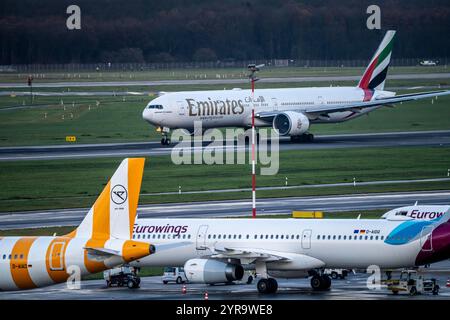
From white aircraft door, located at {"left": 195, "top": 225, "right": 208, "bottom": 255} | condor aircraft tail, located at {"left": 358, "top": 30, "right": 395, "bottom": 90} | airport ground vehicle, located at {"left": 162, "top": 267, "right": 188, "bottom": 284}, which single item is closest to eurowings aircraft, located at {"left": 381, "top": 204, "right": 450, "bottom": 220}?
airport ground vehicle, located at {"left": 162, "top": 267, "right": 188, "bottom": 284}

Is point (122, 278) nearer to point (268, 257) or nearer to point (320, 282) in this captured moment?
point (268, 257)

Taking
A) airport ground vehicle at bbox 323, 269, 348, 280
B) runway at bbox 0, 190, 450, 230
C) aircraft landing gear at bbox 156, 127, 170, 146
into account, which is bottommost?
airport ground vehicle at bbox 323, 269, 348, 280

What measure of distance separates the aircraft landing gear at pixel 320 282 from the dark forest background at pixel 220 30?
120 metres

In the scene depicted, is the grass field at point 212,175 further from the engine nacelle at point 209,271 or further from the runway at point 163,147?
the engine nacelle at point 209,271

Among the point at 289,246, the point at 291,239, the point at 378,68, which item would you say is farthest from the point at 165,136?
the point at 289,246

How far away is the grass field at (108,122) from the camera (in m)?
123

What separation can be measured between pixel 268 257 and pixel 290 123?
66445 millimetres

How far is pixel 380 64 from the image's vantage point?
121m

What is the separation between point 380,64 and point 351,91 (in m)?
6.46

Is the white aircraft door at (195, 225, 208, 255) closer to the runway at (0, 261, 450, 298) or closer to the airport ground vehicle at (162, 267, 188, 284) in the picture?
the runway at (0, 261, 450, 298)

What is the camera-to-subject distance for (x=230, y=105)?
109438mm

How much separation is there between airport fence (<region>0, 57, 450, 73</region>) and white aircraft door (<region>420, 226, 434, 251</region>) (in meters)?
130

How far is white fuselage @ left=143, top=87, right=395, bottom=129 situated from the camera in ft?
355
